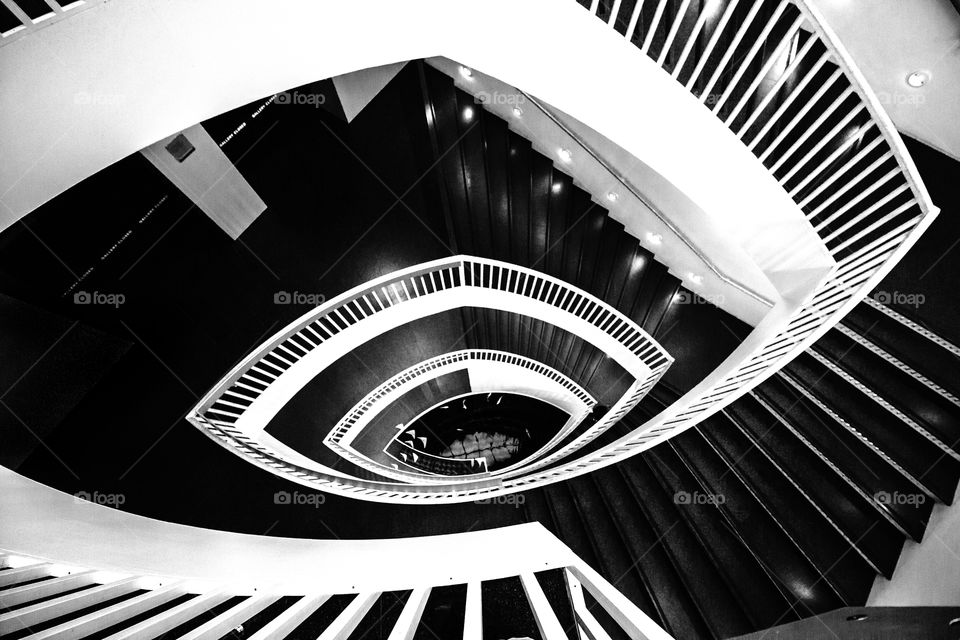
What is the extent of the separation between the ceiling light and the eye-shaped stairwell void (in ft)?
3.00

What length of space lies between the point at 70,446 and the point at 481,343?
5489mm

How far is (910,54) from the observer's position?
389 cm

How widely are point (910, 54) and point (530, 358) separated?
6088mm

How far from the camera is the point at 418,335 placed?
7.70 metres

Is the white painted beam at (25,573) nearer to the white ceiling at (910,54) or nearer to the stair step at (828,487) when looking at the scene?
the stair step at (828,487)

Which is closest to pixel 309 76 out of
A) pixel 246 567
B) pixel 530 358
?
pixel 246 567

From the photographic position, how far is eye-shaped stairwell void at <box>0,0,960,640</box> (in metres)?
1.92

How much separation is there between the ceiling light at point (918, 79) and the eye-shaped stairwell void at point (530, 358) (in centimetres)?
91

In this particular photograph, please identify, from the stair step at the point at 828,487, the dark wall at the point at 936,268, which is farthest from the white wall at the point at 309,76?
the stair step at the point at 828,487

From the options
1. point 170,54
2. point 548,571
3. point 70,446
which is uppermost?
point 170,54

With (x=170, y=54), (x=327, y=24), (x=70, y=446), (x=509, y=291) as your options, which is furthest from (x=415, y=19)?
(x=70, y=446)

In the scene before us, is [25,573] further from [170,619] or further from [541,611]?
[541,611]

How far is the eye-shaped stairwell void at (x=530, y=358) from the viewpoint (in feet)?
6.30

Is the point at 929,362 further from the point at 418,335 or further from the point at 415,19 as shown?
the point at 418,335
